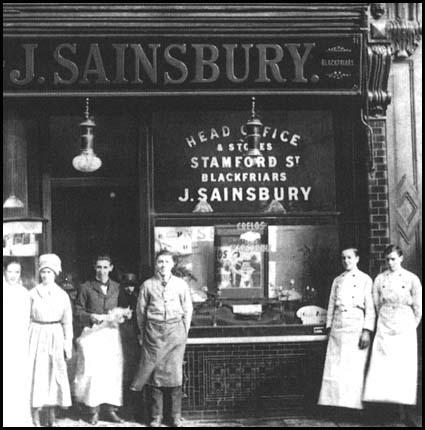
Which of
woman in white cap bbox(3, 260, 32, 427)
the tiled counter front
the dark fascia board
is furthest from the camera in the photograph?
the tiled counter front

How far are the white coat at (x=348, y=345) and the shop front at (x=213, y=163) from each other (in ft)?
0.85

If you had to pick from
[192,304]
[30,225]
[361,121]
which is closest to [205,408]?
[192,304]

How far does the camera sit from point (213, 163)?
8.30m

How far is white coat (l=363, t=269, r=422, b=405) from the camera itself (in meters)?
7.53

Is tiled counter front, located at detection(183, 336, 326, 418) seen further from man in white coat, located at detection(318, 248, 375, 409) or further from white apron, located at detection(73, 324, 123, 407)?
white apron, located at detection(73, 324, 123, 407)

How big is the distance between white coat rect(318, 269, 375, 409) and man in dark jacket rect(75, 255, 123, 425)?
219 centimetres

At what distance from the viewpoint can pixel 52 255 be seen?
774cm

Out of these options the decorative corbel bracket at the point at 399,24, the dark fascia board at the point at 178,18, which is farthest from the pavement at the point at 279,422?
the dark fascia board at the point at 178,18

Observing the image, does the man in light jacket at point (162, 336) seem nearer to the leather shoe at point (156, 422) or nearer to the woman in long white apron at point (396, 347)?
the leather shoe at point (156, 422)

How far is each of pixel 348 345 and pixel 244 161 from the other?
234 centimetres

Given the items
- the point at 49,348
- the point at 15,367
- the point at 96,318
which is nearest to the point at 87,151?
the point at 96,318

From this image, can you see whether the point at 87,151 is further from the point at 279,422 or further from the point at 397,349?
the point at 397,349

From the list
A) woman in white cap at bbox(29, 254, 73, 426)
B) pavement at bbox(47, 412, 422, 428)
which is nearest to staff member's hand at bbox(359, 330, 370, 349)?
pavement at bbox(47, 412, 422, 428)

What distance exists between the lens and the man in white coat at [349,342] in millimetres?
7656
